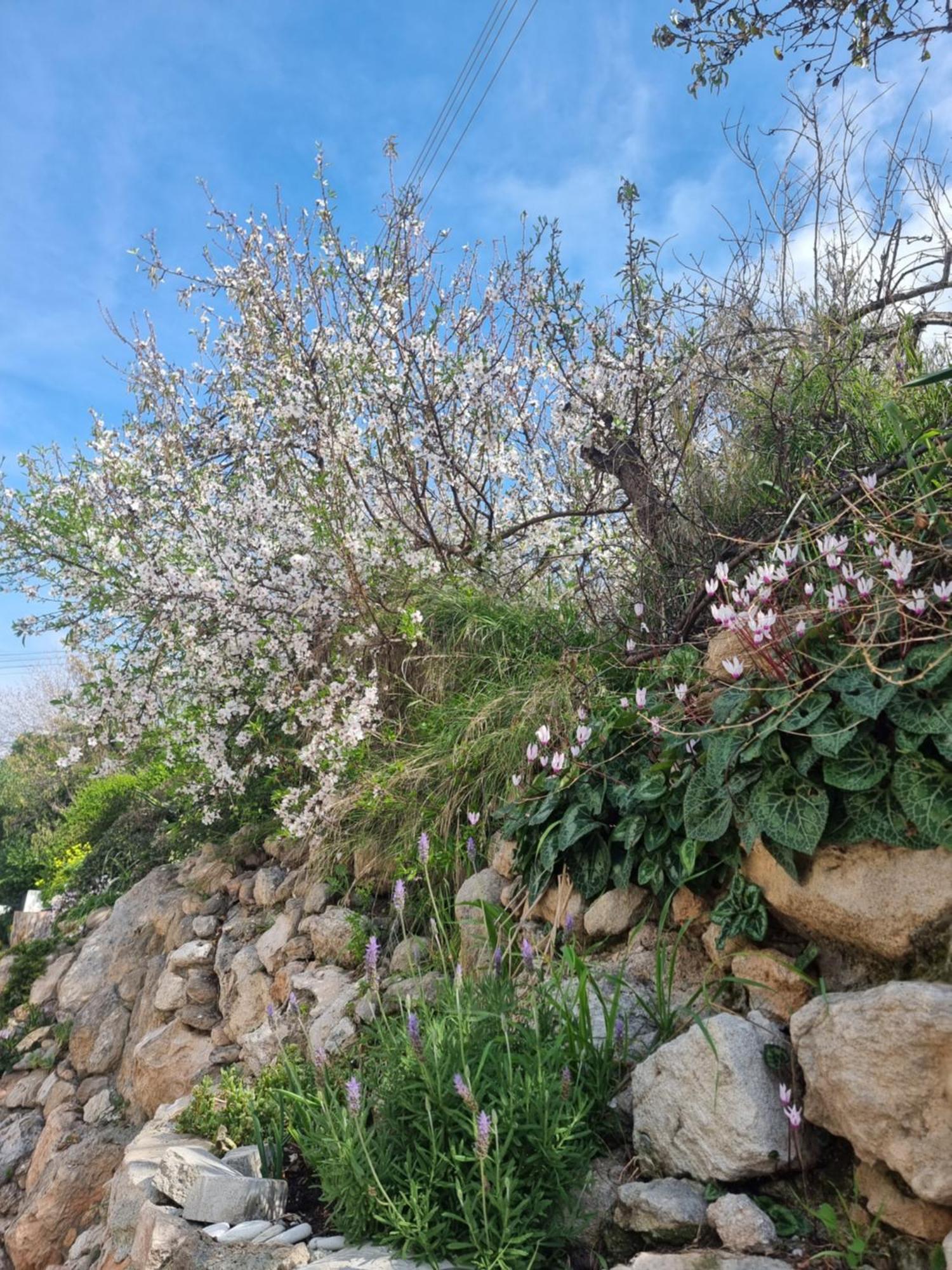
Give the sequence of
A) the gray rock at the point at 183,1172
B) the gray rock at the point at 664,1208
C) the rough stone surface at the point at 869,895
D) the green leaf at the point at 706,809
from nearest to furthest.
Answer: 1. the gray rock at the point at 664,1208
2. the rough stone surface at the point at 869,895
3. the green leaf at the point at 706,809
4. the gray rock at the point at 183,1172

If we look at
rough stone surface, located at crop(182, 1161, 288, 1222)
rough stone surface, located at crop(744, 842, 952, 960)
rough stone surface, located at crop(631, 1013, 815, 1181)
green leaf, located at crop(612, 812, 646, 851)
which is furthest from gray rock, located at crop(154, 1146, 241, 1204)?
rough stone surface, located at crop(744, 842, 952, 960)

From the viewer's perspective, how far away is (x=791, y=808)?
2.52 metres

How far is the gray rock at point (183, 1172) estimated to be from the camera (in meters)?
2.85

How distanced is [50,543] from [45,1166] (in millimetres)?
3984

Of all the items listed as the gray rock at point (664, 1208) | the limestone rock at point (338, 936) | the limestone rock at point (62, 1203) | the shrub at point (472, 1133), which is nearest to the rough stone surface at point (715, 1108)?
the gray rock at point (664, 1208)

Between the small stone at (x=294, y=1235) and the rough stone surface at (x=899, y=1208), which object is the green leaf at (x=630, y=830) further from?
the small stone at (x=294, y=1235)

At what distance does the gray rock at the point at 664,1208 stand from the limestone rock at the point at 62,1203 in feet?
13.1

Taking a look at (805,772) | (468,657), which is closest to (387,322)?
(468,657)

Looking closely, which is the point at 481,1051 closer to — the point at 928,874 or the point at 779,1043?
the point at 779,1043

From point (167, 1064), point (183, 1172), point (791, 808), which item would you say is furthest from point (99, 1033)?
point (791, 808)

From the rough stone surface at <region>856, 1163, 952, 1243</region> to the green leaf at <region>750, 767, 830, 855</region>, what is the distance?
0.76 metres

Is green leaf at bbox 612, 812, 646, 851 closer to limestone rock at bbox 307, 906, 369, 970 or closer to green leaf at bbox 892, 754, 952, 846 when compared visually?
green leaf at bbox 892, 754, 952, 846

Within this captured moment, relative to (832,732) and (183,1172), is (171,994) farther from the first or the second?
(832,732)

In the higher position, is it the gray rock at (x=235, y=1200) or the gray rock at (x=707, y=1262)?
the gray rock at (x=235, y=1200)
